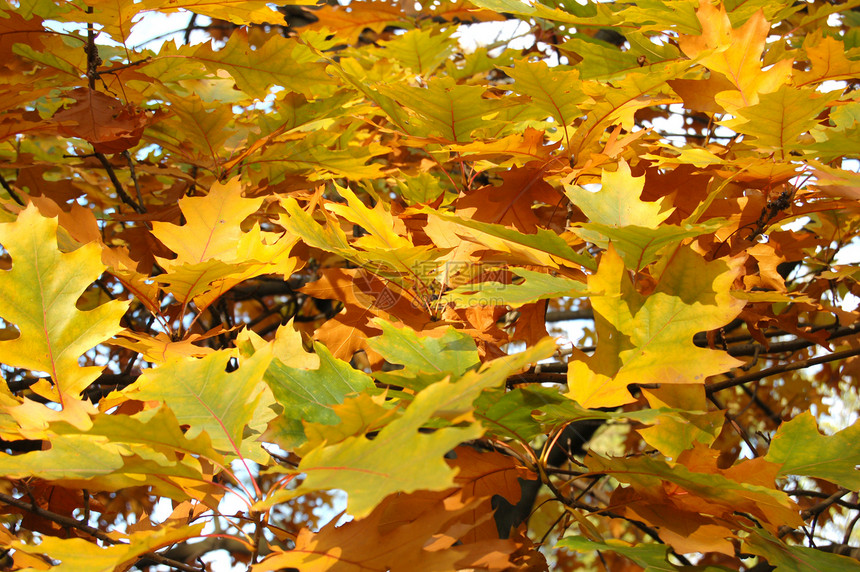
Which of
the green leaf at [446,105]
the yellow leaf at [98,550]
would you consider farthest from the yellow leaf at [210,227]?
the yellow leaf at [98,550]

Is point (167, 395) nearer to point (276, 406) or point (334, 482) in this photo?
point (276, 406)

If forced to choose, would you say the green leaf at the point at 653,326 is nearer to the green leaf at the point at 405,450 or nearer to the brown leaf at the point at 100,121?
the green leaf at the point at 405,450

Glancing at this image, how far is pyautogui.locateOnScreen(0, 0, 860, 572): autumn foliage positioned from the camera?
804 millimetres

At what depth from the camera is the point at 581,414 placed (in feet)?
2.86

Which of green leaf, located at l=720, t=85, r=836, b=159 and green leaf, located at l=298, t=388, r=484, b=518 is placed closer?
green leaf, located at l=298, t=388, r=484, b=518

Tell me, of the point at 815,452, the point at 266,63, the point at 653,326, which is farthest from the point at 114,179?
the point at 815,452

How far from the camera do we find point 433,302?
120cm

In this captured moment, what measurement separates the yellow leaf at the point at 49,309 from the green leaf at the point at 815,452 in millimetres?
1033

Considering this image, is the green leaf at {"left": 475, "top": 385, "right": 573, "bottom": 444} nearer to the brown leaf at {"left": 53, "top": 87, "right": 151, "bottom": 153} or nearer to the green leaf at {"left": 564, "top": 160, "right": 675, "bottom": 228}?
the green leaf at {"left": 564, "top": 160, "right": 675, "bottom": 228}

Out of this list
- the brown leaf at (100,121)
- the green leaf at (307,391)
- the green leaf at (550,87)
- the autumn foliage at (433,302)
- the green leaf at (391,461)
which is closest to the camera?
the green leaf at (391,461)

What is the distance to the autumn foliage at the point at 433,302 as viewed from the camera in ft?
2.64

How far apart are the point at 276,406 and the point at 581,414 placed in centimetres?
45

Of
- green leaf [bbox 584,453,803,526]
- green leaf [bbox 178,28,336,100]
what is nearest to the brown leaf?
green leaf [bbox 178,28,336,100]

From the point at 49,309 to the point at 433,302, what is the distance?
62cm
